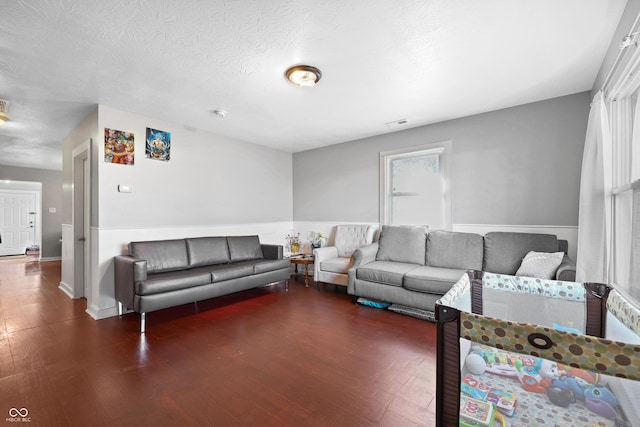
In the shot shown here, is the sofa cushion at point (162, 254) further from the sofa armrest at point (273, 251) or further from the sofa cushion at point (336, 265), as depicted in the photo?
the sofa cushion at point (336, 265)

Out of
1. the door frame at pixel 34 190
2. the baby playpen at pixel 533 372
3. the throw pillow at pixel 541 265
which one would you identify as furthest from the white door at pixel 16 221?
the throw pillow at pixel 541 265

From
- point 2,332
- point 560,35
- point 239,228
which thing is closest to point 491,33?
point 560,35

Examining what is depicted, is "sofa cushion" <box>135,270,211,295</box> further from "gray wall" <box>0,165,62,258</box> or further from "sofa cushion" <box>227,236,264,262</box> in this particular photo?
"gray wall" <box>0,165,62,258</box>

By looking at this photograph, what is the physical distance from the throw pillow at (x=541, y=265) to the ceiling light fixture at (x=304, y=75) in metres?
2.63

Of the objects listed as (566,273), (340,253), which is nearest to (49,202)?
(340,253)

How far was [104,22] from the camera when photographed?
1.85 meters

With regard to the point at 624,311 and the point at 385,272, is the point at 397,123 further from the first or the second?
the point at 624,311

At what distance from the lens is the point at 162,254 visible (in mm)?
3473

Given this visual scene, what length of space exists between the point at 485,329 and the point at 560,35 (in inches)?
92.5

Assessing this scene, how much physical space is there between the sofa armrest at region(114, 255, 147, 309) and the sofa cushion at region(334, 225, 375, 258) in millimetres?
2815

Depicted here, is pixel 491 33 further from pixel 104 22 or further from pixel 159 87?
pixel 159 87

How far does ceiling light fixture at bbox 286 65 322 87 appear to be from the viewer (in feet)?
7.93

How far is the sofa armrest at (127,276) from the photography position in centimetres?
283

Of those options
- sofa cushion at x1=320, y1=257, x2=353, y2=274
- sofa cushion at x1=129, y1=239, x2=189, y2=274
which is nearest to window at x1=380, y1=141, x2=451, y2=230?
sofa cushion at x1=320, y1=257, x2=353, y2=274
